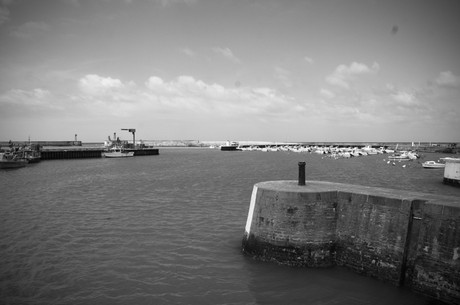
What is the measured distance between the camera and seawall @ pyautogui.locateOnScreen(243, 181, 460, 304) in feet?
26.8

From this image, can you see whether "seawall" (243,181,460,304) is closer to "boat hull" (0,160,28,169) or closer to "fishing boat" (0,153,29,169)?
"boat hull" (0,160,28,169)

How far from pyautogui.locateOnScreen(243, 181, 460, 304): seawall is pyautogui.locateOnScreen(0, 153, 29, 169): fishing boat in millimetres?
59842

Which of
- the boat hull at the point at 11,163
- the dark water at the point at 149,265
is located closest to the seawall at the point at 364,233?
the dark water at the point at 149,265

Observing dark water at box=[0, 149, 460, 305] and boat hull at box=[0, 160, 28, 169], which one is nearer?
dark water at box=[0, 149, 460, 305]

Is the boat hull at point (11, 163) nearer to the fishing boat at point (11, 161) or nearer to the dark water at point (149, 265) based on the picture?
the fishing boat at point (11, 161)

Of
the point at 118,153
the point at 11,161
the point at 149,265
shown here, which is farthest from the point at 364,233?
the point at 118,153

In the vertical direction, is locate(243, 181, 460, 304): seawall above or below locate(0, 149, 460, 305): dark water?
above

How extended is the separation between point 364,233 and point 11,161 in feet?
210

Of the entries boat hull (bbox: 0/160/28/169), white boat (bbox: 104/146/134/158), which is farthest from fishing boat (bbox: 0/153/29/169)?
white boat (bbox: 104/146/134/158)

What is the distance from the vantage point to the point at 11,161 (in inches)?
2203

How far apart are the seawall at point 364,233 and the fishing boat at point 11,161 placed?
2356 inches

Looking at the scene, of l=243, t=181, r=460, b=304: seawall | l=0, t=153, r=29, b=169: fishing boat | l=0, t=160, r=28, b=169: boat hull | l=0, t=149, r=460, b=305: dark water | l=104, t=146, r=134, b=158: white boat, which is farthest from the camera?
l=104, t=146, r=134, b=158: white boat

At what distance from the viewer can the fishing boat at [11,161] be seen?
5501cm

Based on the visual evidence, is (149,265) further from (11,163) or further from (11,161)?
(11,161)
